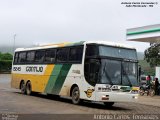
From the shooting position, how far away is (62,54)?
22.9 metres

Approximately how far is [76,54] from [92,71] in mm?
1901

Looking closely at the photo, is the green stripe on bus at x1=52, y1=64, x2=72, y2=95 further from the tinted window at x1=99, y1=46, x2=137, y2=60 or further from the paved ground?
the tinted window at x1=99, y1=46, x2=137, y2=60

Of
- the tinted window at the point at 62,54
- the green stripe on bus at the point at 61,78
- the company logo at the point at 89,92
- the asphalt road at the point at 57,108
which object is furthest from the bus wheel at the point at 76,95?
the tinted window at the point at 62,54

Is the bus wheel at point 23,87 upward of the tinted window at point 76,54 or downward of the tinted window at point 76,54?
downward

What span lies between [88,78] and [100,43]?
1.77 meters

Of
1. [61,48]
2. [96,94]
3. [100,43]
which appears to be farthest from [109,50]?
[61,48]

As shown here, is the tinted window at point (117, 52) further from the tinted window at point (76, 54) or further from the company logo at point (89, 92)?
the company logo at point (89, 92)

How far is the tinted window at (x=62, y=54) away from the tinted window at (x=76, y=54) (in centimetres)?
53

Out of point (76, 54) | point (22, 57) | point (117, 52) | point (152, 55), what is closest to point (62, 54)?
point (76, 54)

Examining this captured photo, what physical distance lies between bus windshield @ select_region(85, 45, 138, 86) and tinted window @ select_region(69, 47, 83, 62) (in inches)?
26.1

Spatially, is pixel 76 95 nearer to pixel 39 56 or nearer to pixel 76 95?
pixel 76 95

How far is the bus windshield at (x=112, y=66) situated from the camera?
19.5 m

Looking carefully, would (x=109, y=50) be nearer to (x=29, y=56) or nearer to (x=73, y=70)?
(x=73, y=70)

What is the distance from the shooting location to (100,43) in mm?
20078
